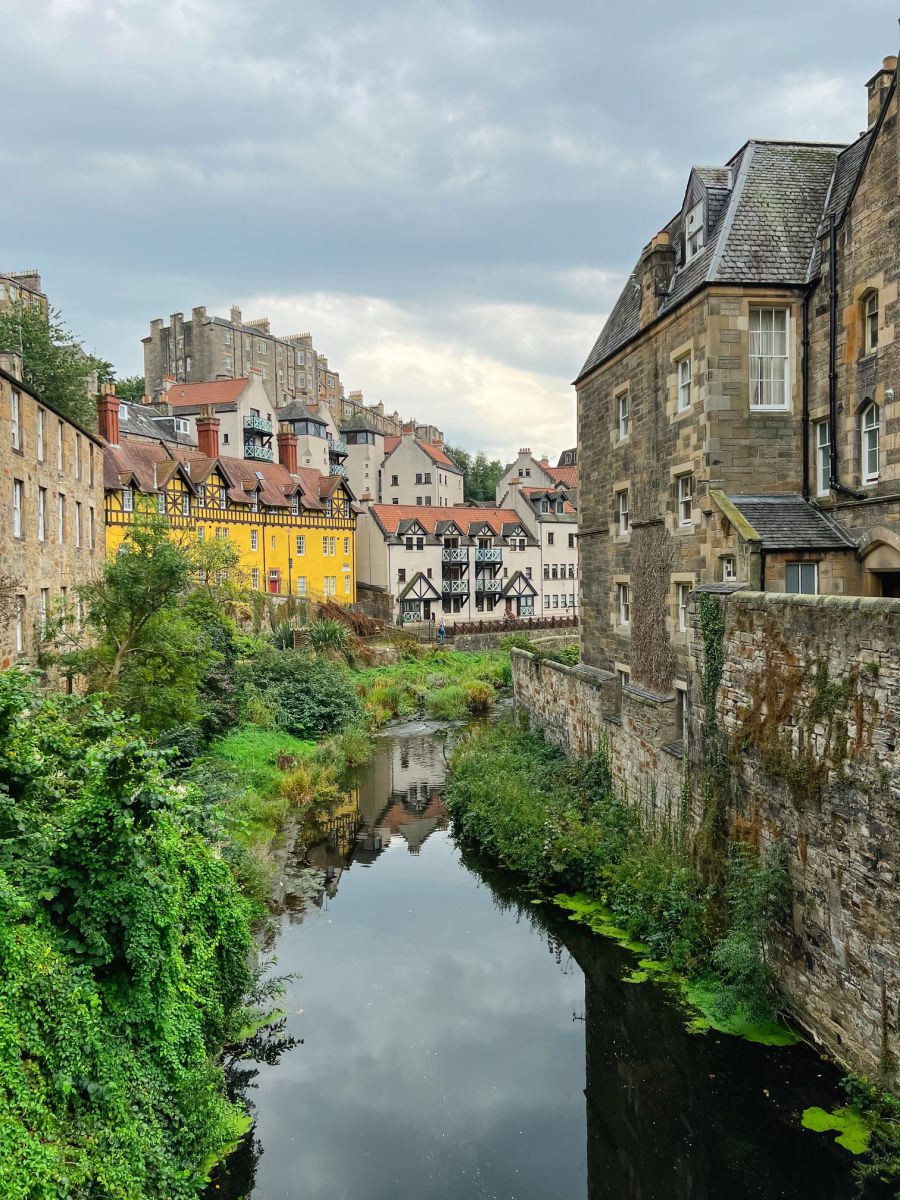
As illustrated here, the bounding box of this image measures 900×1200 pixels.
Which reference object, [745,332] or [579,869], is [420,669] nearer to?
[579,869]

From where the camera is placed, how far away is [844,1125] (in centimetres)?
966

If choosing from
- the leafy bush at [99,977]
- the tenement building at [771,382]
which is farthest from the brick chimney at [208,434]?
the leafy bush at [99,977]

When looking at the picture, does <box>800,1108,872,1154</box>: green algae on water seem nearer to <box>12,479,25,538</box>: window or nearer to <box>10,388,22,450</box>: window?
<box>12,479,25,538</box>: window

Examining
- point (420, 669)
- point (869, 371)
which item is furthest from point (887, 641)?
point (420, 669)

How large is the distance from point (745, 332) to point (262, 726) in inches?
783

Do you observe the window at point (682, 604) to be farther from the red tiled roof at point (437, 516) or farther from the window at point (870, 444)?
the red tiled roof at point (437, 516)

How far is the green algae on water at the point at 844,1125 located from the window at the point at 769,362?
11.1 metres

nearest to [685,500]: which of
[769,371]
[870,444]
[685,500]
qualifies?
[685,500]

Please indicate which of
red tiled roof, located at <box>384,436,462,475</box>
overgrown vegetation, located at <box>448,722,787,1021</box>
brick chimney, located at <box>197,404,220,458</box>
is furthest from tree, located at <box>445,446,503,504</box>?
overgrown vegetation, located at <box>448,722,787,1021</box>

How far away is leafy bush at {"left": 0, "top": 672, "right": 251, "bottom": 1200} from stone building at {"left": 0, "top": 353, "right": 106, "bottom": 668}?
9259 millimetres

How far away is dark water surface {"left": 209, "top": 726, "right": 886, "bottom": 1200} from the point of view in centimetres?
968

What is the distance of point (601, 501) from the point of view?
73.3 feet

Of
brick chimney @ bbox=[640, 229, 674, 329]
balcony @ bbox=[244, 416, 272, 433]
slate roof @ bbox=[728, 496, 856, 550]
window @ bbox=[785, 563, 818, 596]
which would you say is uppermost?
balcony @ bbox=[244, 416, 272, 433]

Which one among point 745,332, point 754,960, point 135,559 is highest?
point 745,332
